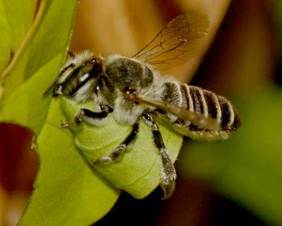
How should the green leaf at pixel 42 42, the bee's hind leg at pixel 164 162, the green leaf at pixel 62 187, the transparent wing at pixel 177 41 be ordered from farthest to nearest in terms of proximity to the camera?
the transparent wing at pixel 177 41, the bee's hind leg at pixel 164 162, the green leaf at pixel 62 187, the green leaf at pixel 42 42

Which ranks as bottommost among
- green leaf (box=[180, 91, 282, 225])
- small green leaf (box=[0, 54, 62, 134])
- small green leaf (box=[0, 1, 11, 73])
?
green leaf (box=[180, 91, 282, 225])

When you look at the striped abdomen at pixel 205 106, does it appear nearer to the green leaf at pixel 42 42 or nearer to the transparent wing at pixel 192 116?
the transparent wing at pixel 192 116

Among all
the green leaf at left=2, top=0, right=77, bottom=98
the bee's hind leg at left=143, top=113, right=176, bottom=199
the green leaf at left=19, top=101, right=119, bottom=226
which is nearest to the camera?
the green leaf at left=2, top=0, right=77, bottom=98

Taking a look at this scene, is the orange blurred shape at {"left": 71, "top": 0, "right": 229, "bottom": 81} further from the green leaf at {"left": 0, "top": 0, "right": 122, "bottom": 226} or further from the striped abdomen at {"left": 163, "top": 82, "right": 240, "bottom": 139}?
the green leaf at {"left": 0, "top": 0, "right": 122, "bottom": 226}

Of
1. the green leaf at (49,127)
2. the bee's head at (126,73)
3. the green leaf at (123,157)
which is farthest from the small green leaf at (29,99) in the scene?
the bee's head at (126,73)

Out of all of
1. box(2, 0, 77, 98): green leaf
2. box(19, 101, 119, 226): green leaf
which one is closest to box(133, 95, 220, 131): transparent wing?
box(19, 101, 119, 226): green leaf
